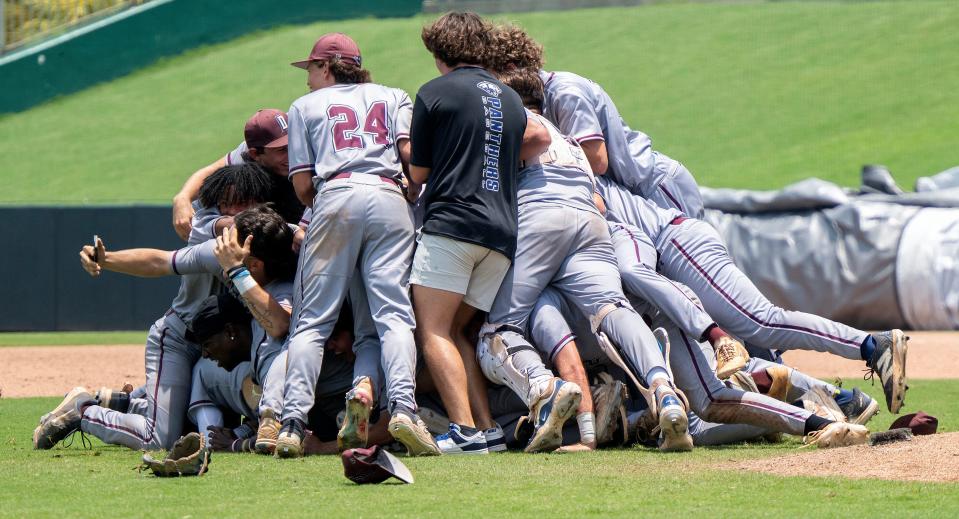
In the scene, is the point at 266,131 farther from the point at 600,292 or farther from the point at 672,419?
the point at 672,419

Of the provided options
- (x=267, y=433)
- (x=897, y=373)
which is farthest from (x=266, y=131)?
(x=897, y=373)

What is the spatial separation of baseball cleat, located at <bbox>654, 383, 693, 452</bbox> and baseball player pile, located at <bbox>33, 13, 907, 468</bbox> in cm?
1

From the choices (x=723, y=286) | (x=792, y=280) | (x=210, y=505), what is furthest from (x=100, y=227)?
(x=210, y=505)

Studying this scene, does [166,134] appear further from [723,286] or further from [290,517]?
[290,517]

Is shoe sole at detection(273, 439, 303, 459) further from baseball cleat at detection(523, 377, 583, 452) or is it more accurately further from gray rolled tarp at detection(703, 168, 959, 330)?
gray rolled tarp at detection(703, 168, 959, 330)

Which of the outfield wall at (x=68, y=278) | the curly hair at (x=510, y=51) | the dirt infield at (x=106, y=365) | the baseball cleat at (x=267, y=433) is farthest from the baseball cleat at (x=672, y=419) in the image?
the outfield wall at (x=68, y=278)

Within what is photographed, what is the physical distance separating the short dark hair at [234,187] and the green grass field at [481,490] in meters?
1.29

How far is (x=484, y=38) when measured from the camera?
19.9 feet

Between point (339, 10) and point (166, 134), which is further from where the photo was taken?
point (339, 10)

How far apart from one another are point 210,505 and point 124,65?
86.7 ft

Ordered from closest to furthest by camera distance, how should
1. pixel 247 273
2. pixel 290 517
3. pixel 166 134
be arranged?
pixel 290 517, pixel 247 273, pixel 166 134

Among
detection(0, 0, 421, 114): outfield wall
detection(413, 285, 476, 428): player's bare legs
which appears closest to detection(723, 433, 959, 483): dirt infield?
detection(413, 285, 476, 428): player's bare legs

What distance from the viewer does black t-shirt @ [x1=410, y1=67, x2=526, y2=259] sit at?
5.70 m

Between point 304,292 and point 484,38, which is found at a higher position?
point 484,38
